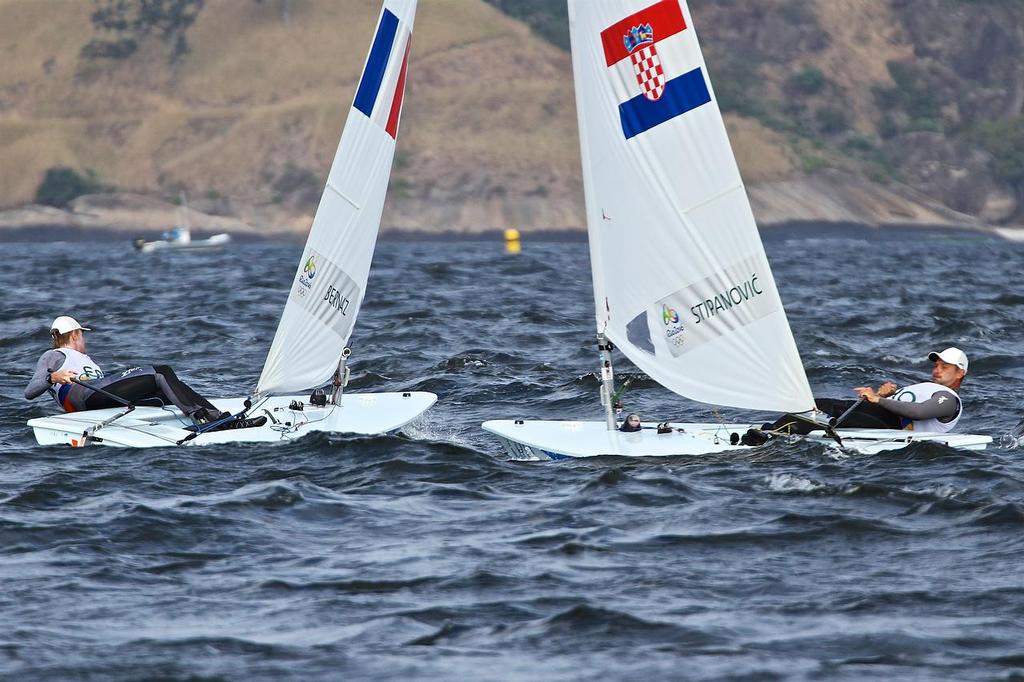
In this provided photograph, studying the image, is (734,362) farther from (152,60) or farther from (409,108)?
(152,60)

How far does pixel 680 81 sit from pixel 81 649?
24.1ft

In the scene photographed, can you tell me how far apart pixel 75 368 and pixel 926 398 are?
8552mm

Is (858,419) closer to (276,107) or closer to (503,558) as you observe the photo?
(503,558)

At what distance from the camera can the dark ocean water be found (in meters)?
8.68

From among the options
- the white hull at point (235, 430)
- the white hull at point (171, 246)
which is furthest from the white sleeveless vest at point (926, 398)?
the white hull at point (171, 246)

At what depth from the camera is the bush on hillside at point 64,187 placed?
106m

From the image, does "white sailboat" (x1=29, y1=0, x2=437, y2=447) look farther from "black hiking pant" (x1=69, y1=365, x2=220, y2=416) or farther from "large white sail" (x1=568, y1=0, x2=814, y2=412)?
"large white sail" (x1=568, y1=0, x2=814, y2=412)

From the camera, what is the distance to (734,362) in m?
13.7

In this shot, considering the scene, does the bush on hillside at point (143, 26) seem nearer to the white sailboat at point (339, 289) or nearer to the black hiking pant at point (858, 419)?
the white sailboat at point (339, 289)

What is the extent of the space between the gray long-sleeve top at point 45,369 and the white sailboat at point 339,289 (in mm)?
328

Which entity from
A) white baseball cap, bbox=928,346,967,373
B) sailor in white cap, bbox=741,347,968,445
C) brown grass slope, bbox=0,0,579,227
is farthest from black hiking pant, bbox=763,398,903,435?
brown grass slope, bbox=0,0,579,227

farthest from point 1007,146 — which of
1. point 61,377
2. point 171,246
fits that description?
point 61,377

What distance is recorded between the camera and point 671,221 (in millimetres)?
13617

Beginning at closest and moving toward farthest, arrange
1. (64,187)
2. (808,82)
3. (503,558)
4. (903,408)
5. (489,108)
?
(503,558) < (903,408) < (64,187) < (489,108) < (808,82)
